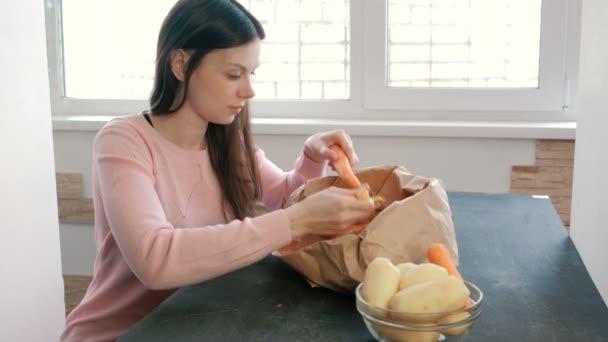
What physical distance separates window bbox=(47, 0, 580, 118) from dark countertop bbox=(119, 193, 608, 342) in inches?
41.7

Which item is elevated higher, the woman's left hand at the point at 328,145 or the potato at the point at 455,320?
the woman's left hand at the point at 328,145

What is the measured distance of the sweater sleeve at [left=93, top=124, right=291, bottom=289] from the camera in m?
1.15

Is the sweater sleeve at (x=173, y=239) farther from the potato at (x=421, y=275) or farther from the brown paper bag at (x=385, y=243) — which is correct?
the potato at (x=421, y=275)

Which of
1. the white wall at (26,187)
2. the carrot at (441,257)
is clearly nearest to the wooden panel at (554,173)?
the carrot at (441,257)

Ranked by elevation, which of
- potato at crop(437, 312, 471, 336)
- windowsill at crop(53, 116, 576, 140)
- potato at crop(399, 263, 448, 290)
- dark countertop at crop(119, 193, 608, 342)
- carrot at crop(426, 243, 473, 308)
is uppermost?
windowsill at crop(53, 116, 576, 140)

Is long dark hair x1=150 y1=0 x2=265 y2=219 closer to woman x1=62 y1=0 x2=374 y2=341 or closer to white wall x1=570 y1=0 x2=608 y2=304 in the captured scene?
woman x1=62 y1=0 x2=374 y2=341

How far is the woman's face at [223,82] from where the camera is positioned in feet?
4.57

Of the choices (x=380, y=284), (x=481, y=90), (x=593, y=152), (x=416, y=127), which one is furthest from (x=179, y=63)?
(x=481, y=90)

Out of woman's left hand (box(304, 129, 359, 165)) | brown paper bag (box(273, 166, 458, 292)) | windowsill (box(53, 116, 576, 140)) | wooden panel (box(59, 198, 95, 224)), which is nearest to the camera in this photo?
brown paper bag (box(273, 166, 458, 292))

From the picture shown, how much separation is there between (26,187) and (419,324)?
4.25 feet

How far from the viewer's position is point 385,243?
1082mm

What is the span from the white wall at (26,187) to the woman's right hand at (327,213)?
0.90 meters

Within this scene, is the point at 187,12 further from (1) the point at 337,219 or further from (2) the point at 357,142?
(2) the point at 357,142

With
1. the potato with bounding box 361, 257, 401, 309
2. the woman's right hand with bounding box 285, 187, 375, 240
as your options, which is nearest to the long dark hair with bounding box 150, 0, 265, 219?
the woman's right hand with bounding box 285, 187, 375, 240
